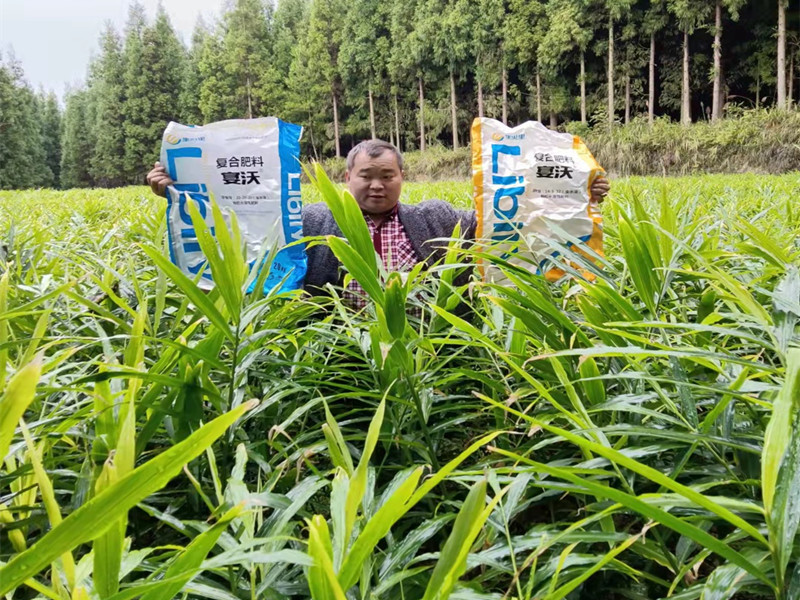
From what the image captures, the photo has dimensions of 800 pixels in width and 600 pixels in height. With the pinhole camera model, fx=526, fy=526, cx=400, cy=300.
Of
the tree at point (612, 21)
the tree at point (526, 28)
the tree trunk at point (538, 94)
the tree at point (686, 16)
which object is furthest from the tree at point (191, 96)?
the tree at point (686, 16)

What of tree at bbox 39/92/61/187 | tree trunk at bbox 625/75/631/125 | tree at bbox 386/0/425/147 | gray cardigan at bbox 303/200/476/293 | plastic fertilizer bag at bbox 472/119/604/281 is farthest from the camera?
tree at bbox 39/92/61/187

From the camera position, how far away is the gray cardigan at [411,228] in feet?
6.39

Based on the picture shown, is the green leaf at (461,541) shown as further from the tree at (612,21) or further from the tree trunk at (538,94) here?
the tree trunk at (538,94)

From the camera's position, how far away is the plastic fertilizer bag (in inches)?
57.5

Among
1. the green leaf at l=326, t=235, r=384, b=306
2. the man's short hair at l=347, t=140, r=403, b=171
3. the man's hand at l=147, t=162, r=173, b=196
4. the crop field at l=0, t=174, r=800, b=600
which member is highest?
the man's short hair at l=347, t=140, r=403, b=171

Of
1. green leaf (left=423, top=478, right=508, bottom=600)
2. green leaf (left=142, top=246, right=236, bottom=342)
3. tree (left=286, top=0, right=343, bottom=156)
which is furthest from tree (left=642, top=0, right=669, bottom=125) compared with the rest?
green leaf (left=423, top=478, right=508, bottom=600)

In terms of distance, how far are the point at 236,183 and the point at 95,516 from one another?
1172 mm

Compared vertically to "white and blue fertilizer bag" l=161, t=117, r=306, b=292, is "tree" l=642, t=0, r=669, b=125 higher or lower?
higher

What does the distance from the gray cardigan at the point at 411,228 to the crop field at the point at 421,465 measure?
1.01 m

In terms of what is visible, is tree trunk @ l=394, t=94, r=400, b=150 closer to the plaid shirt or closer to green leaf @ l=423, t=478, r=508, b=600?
the plaid shirt

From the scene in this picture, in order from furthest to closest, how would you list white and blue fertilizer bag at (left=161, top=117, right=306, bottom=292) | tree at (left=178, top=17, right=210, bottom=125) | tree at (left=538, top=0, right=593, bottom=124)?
1. tree at (left=178, top=17, right=210, bottom=125)
2. tree at (left=538, top=0, right=593, bottom=124)
3. white and blue fertilizer bag at (left=161, top=117, right=306, bottom=292)

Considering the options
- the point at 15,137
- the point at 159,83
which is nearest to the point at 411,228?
the point at 159,83

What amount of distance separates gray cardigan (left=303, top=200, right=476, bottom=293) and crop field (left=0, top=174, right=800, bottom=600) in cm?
101

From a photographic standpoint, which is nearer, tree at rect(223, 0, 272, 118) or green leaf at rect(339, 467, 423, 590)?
green leaf at rect(339, 467, 423, 590)
